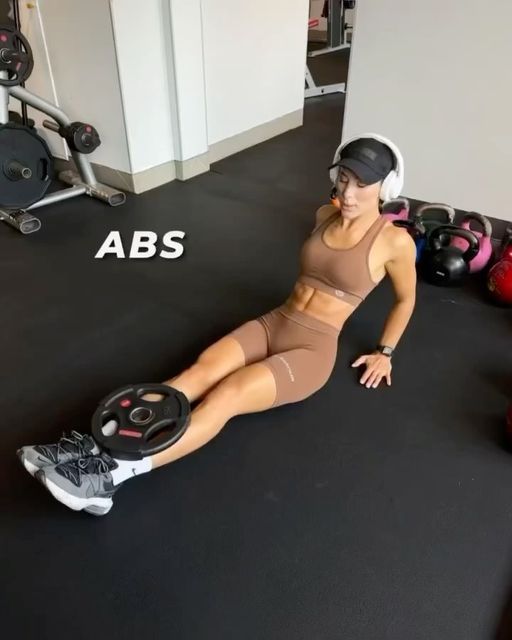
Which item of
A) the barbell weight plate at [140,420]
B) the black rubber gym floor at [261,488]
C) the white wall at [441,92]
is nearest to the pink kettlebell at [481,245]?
the black rubber gym floor at [261,488]

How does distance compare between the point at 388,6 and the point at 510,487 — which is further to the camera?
the point at 388,6

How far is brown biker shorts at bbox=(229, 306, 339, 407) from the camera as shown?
140cm

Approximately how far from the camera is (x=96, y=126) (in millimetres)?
2811

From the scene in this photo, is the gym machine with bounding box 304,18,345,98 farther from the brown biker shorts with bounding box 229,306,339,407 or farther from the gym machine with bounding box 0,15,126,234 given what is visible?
the brown biker shorts with bounding box 229,306,339,407

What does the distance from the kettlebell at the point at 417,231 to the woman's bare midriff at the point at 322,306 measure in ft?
2.43

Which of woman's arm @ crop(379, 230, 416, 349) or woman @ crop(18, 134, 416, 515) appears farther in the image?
woman's arm @ crop(379, 230, 416, 349)

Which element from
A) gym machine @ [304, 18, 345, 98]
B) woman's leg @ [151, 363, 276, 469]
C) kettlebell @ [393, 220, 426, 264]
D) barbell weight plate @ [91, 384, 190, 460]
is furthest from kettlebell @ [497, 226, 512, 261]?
gym machine @ [304, 18, 345, 98]

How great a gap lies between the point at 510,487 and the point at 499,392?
0.35m

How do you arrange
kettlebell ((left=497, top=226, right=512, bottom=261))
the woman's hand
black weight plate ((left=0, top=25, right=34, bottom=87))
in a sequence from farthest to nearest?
black weight plate ((left=0, top=25, right=34, bottom=87))
kettlebell ((left=497, top=226, right=512, bottom=261))
the woman's hand

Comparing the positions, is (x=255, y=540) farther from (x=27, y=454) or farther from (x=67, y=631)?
(x=27, y=454)

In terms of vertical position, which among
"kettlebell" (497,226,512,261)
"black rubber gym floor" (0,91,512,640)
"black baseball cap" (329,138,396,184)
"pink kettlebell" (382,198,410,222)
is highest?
"black baseball cap" (329,138,396,184)

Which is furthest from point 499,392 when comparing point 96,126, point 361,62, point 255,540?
point 96,126

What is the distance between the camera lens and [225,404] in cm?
127

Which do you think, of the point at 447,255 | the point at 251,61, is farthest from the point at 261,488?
the point at 251,61
